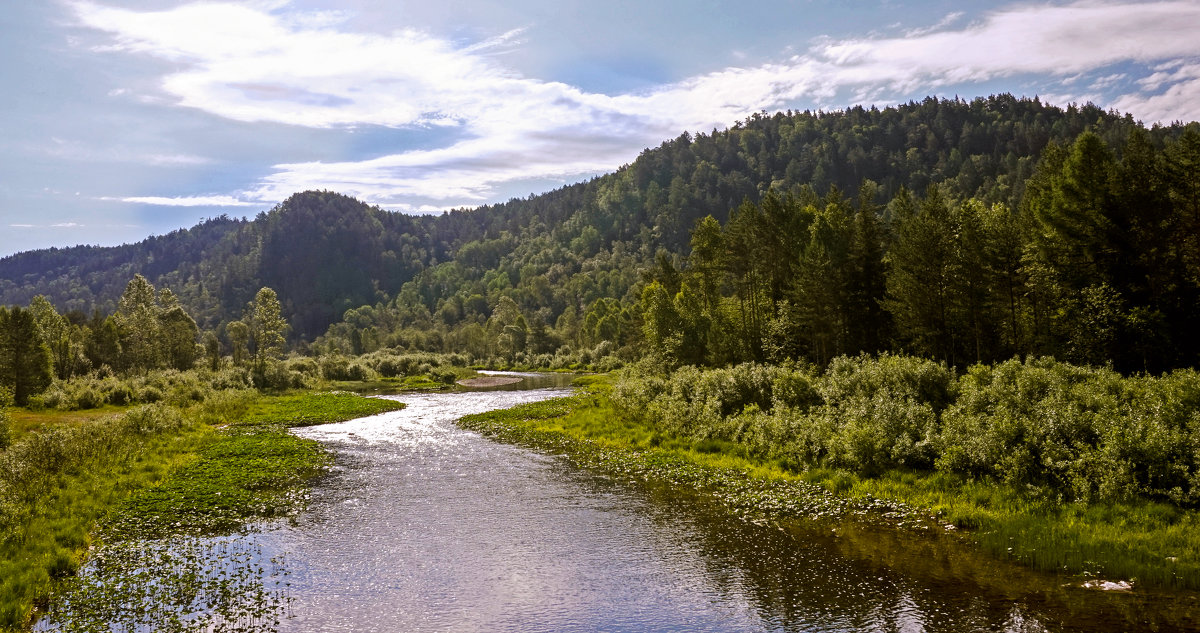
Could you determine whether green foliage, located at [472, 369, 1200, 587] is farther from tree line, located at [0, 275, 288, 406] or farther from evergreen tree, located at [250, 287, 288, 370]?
tree line, located at [0, 275, 288, 406]

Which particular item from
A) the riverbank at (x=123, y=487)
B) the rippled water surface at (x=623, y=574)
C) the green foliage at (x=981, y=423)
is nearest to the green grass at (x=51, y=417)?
the riverbank at (x=123, y=487)

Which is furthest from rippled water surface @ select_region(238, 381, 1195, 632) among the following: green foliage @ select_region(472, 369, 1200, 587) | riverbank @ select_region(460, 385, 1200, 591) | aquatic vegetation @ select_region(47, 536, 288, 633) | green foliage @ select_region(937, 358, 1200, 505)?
green foliage @ select_region(937, 358, 1200, 505)

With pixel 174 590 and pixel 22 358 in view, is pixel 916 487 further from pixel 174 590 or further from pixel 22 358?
pixel 22 358

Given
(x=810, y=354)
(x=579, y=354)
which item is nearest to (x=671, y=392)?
(x=810, y=354)

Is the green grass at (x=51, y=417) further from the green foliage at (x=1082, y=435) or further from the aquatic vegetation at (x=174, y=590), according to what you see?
the green foliage at (x=1082, y=435)

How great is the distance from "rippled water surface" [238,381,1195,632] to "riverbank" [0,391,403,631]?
468cm

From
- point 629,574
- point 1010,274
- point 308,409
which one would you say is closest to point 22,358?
point 308,409

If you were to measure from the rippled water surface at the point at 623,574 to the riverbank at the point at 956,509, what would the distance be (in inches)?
65.5

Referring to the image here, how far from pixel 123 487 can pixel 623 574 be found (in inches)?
1080

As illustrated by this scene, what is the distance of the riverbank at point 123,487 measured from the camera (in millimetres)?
23891

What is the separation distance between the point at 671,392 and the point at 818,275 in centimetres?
2033

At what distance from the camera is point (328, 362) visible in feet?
481

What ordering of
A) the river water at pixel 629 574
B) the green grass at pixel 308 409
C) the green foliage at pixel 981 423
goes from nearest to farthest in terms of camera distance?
the river water at pixel 629 574 → the green foliage at pixel 981 423 → the green grass at pixel 308 409

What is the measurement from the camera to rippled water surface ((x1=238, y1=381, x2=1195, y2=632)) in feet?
63.6
